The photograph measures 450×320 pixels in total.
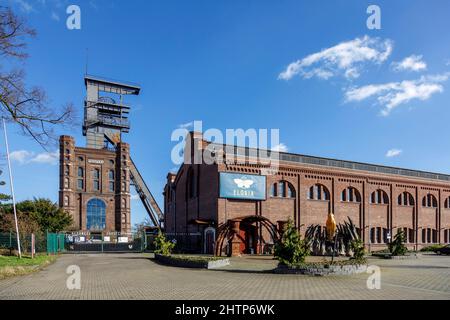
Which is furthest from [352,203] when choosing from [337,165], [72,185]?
[72,185]

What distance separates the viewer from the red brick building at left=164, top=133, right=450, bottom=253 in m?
31.4

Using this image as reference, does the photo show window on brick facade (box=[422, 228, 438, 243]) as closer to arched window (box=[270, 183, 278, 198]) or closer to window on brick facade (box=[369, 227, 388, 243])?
window on brick facade (box=[369, 227, 388, 243])

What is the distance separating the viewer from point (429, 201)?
142ft

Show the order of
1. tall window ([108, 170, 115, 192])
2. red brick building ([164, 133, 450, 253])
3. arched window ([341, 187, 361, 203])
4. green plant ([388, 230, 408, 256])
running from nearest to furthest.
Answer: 1. green plant ([388, 230, 408, 256])
2. red brick building ([164, 133, 450, 253])
3. arched window ([341, 187, 361, 203])
4. tall window ([108, 170, 115, 192])

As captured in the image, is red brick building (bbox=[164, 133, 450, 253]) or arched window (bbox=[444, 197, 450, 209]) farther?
arched window (bbox=[444, 197, 450, 209])

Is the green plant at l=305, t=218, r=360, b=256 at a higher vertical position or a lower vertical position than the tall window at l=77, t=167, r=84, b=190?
lower

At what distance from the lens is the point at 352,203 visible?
37562 mm

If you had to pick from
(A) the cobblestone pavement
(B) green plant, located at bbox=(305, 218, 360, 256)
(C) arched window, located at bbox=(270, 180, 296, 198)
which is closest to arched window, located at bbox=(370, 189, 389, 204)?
(B) green plant, located at bbox=(305, 218, 360, 256)

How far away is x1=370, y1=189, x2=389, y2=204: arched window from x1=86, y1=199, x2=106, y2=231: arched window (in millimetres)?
50930

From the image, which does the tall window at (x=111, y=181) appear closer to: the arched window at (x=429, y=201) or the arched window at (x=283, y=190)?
the arched window at (x=283, y=190)

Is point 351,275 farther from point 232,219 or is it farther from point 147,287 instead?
point 232,219

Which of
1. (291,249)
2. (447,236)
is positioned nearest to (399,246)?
(291,249)

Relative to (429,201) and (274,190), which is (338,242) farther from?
(429,201)

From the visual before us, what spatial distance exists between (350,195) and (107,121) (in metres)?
59.4
